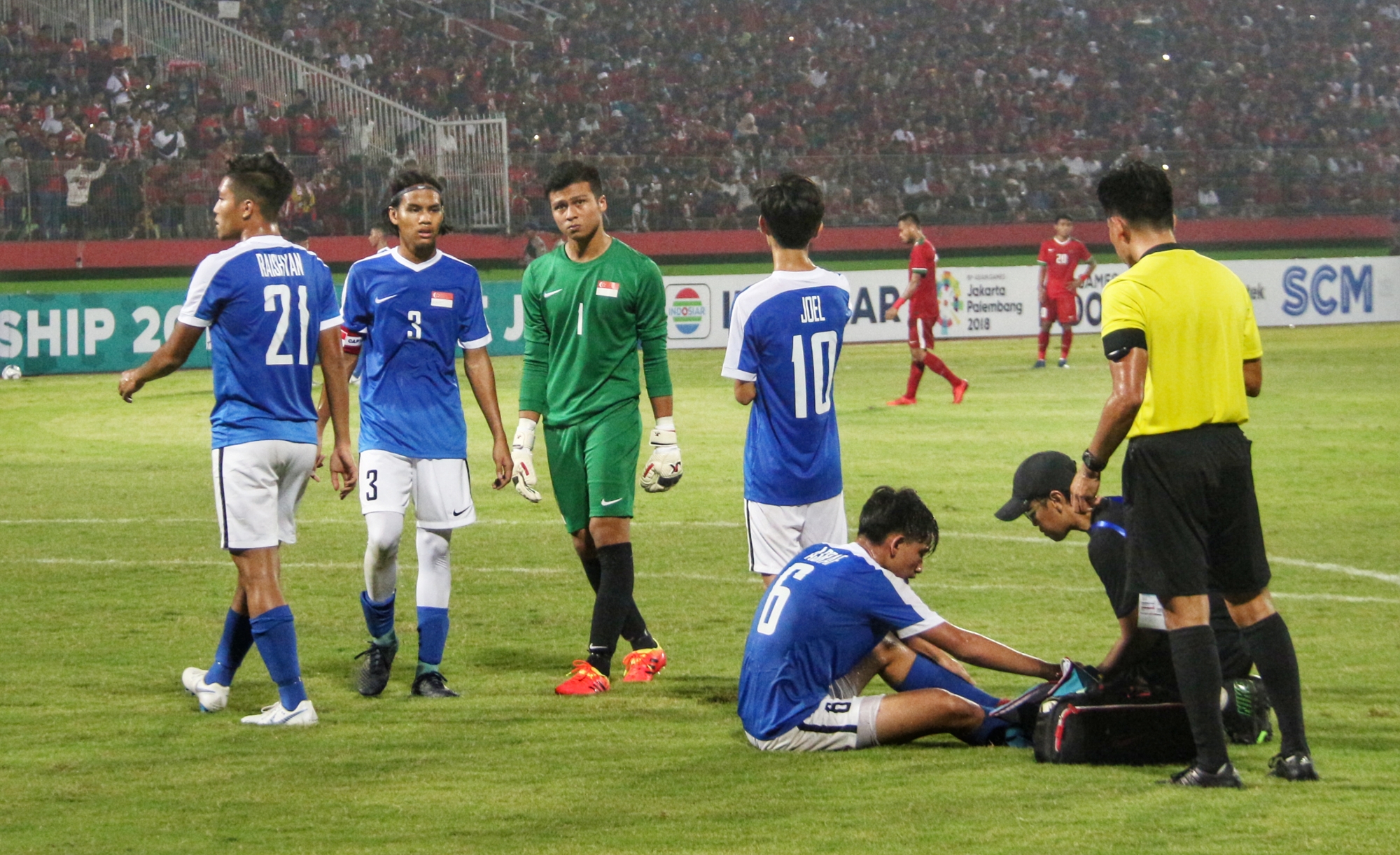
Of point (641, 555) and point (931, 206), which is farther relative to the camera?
point (931, 206)

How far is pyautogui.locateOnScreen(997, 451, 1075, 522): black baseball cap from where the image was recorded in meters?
5.43

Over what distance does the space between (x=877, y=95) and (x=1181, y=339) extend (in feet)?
110

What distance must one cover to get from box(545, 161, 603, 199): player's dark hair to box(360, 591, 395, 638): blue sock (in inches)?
73.6

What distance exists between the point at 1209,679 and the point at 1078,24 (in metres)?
38.8

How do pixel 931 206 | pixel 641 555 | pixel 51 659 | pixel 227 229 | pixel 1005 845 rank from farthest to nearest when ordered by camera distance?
pixel 931 206
pixel 641 555
pixel 51 659
pixel 227 229
pixel 1005 845

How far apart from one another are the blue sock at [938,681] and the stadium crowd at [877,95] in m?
23.6

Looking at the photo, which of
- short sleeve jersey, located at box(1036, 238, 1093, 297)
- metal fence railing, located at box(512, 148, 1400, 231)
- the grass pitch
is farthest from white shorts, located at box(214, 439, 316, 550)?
metal fence railing, located at box(512, 148, 1400, 231)

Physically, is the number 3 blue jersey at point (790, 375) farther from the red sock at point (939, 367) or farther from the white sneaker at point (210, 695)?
the red sock at point (939, 367)

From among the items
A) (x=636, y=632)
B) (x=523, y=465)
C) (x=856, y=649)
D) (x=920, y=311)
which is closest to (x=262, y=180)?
(x=523, y=465)

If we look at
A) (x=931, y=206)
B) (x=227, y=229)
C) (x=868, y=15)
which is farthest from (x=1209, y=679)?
(x=868, y=15)

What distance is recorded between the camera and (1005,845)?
414 centimetres

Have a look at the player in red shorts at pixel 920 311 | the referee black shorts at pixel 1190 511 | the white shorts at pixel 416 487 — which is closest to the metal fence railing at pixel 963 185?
the player in red shorts at pixel 920 311

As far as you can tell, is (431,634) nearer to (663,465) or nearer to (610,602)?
(610,602)

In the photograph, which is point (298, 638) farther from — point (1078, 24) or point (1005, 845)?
point (1078, 24)
